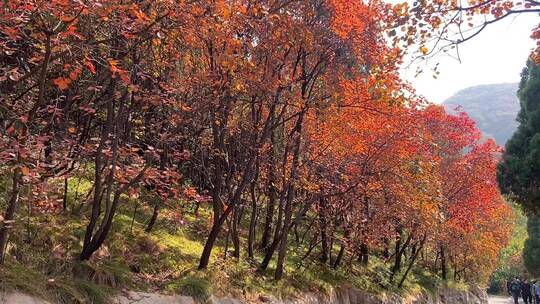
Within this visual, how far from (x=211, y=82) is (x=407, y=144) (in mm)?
7030

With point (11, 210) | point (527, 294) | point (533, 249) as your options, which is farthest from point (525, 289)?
point (11, 210)

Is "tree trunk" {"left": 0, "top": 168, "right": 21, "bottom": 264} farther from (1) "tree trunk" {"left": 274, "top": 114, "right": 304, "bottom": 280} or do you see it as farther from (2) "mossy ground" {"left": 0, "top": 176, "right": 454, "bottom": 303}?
(1) "tree trunk" {"left": 274, "top": 114, "right": 304, "bottom": 280}

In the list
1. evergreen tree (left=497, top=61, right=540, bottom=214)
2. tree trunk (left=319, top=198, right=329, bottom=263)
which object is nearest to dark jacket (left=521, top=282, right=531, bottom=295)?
evergreen tree (left=497, top=61, right=540, bottom=214)

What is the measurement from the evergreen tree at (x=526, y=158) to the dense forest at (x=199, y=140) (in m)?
2.65

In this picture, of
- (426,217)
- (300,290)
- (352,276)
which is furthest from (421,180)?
(352,276)

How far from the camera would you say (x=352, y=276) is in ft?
53.6

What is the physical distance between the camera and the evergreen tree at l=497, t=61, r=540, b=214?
1374 centimetres

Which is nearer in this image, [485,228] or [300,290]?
[300,290]

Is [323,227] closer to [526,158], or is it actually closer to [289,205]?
[289,205]

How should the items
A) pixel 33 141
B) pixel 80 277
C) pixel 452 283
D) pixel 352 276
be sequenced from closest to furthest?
pixel 33 141 → pixel 80 277 → pixel 352 276 → pixel 452 283

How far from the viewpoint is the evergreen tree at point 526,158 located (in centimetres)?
1374

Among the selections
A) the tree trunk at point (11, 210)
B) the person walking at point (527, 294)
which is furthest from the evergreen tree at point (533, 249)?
the tree trunk at point (11, 210)

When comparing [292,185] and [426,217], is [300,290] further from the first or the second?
[426,217]

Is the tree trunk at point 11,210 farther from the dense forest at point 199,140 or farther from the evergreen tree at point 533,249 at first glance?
the evergreen tree at point 533,249
